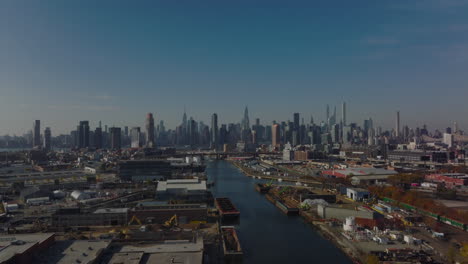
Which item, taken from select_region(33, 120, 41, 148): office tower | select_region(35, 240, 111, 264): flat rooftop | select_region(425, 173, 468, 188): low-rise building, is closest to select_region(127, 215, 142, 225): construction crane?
select_region(35, 240, 111, 264): flat rooftop

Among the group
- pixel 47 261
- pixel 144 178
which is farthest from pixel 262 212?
pixel 144 178

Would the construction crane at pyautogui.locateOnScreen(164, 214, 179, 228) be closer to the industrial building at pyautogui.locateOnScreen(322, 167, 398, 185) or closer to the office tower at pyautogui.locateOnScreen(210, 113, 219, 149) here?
the industrial building at pyautogui.locateOnScreen(322, 167, 398, 185)

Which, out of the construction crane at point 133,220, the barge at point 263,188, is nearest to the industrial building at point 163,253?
the construction crane at point 133,220

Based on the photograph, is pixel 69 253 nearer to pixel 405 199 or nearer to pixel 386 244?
pixel 386 244

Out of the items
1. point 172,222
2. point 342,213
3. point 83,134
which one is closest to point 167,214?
point 172,222

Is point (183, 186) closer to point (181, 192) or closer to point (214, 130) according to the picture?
point (181, 192)

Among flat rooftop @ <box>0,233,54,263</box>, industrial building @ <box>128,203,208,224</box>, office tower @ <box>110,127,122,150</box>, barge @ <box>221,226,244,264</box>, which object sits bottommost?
barge @ <box>221,226,244,264</box>
